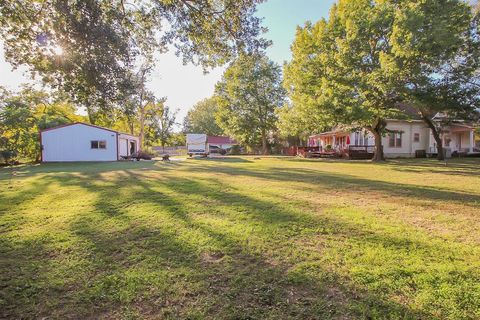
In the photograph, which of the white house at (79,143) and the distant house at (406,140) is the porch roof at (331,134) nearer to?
the distant house at (406,140)

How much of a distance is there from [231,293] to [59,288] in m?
1.70

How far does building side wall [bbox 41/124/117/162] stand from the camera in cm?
2825

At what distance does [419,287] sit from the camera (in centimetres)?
284

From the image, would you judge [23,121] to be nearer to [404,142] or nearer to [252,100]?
[252,100]

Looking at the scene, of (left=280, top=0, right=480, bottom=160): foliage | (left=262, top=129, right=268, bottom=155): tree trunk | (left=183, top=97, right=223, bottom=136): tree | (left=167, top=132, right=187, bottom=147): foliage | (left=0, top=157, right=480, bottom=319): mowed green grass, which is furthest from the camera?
(left=183, top=97, right=223, bottom=136): tree

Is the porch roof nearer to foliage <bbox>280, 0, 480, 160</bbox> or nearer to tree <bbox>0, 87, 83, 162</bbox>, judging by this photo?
foliage <bbox>280, 0, 480, 160</bbox>

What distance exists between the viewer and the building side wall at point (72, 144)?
28.2 meters

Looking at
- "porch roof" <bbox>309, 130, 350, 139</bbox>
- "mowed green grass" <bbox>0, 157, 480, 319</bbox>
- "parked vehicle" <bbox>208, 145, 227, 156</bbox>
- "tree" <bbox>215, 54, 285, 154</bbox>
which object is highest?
"tree" <bbox>215, 54, 285, 154</bbox>

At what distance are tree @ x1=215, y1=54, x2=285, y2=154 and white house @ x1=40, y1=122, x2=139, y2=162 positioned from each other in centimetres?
2081

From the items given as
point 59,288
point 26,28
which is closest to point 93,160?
point 26,28

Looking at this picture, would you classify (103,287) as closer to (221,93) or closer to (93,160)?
(93,160)

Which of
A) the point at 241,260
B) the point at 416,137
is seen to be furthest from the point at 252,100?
the point at 241,260

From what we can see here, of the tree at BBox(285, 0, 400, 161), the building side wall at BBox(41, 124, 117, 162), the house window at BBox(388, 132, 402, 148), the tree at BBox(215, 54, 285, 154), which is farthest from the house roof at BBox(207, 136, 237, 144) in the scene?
the tree at BBox(285, 0, 400, 161)

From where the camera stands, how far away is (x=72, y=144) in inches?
1127
